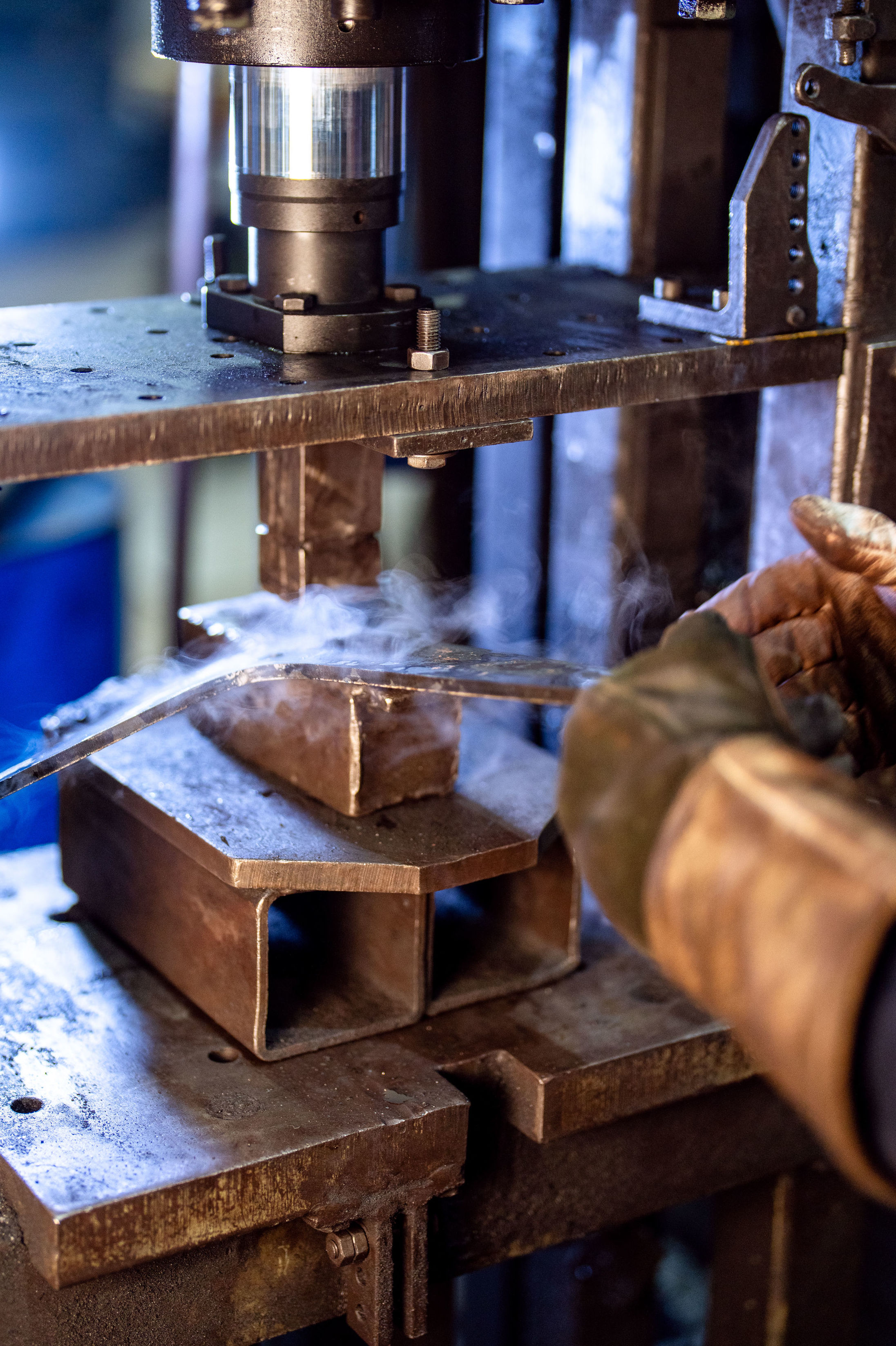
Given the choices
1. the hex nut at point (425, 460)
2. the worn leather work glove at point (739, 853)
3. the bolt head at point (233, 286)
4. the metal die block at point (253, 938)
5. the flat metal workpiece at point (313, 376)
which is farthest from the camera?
the bolt head at point (233, 286)

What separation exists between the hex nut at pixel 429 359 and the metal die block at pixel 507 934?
0.51 m

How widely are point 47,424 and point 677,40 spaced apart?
1.16 meters

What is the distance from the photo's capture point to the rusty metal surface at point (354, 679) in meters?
1.29

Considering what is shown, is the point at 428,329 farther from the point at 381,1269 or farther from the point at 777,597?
the point at 381,1269

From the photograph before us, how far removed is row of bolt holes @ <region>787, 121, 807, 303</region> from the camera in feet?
5.24

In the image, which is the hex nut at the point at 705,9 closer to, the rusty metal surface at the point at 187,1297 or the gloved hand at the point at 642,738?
the gloved hand at the point at 642,738

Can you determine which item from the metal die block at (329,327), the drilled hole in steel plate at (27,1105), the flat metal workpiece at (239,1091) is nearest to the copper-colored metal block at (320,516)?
the metal die block at (329,327)

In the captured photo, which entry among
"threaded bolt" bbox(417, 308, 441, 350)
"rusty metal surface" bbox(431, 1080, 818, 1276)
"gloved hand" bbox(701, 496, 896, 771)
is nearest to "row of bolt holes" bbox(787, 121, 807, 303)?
"gloved hand" bbox(701, 496, 896, 771)

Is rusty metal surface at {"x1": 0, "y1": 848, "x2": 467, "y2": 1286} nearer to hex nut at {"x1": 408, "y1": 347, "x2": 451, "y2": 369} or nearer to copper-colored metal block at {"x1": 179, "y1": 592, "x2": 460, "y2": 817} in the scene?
copper-colored metal block at {"x1": 179, "y1": 592, "x2": 460, "y2": 817}

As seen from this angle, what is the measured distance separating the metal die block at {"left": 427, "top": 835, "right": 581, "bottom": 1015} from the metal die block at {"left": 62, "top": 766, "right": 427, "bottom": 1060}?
2.1 inches

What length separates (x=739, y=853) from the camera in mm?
899

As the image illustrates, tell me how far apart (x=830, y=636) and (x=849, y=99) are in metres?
0.56

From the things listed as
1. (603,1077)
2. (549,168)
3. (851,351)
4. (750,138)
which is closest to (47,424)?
(603,1077)

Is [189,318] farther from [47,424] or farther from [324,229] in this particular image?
[47,424]
